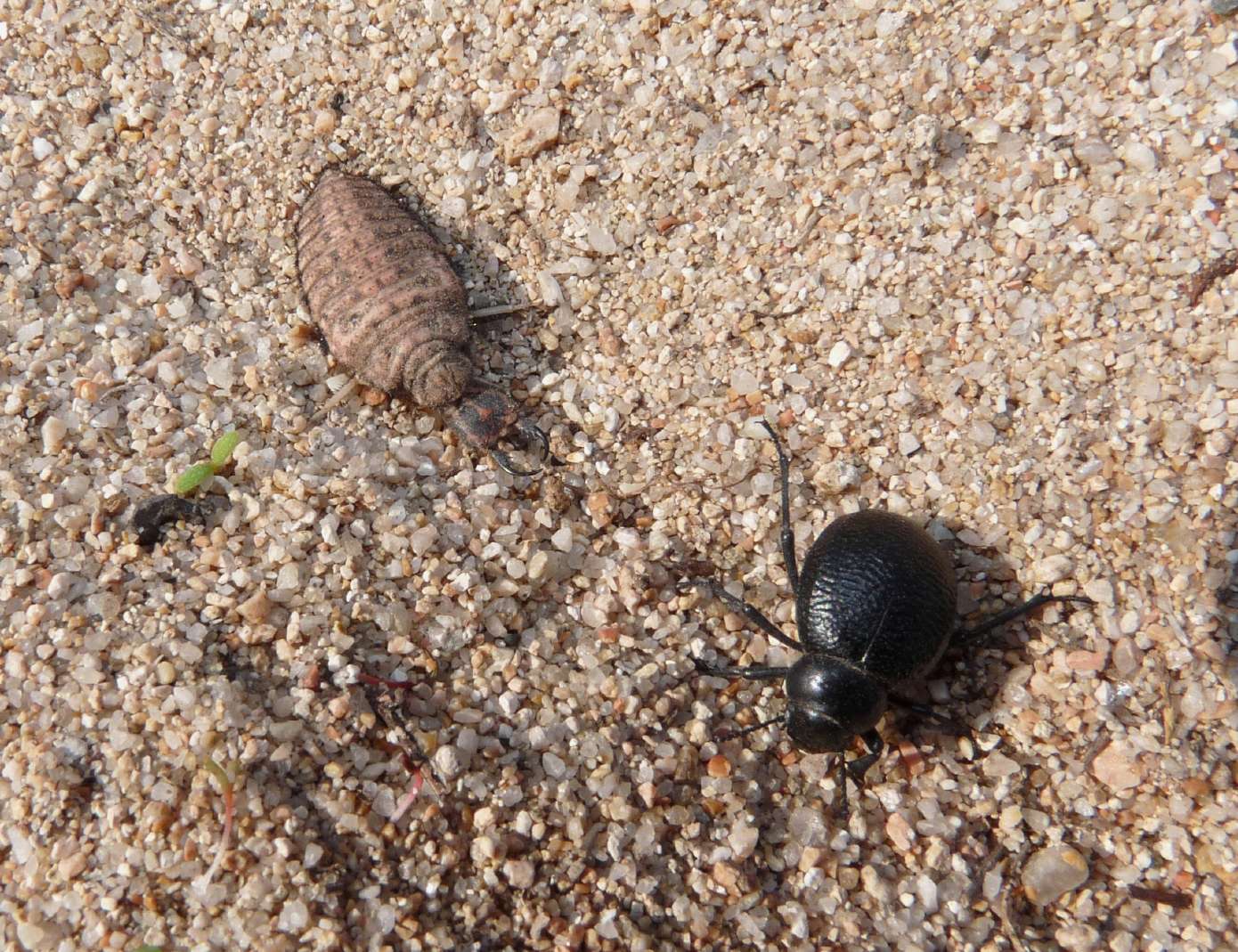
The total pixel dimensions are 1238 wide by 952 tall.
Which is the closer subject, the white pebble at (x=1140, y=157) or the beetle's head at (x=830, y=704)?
the beetle's head at (x=830, y=704)

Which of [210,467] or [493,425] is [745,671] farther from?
[210,467]

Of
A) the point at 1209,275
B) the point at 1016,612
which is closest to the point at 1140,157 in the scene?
the point at 1209,275

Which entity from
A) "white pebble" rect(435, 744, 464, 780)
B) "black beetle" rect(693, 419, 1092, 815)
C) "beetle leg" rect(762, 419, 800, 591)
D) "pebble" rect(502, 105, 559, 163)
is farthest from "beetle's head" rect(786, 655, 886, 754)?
"pebble" rect(502, 105, 559, 163)

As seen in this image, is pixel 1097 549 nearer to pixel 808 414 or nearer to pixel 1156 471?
pixel 1156 471

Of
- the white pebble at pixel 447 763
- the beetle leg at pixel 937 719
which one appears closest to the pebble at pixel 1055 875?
the beetle leg at pixel 937 719

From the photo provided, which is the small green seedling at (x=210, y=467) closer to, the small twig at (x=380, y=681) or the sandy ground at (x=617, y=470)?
the sandy ground at (x=617, y=470)

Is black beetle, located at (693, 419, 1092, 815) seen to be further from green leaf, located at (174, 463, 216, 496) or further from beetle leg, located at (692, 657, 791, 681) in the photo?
green leaf, located at (174, 463, 216, 496)
